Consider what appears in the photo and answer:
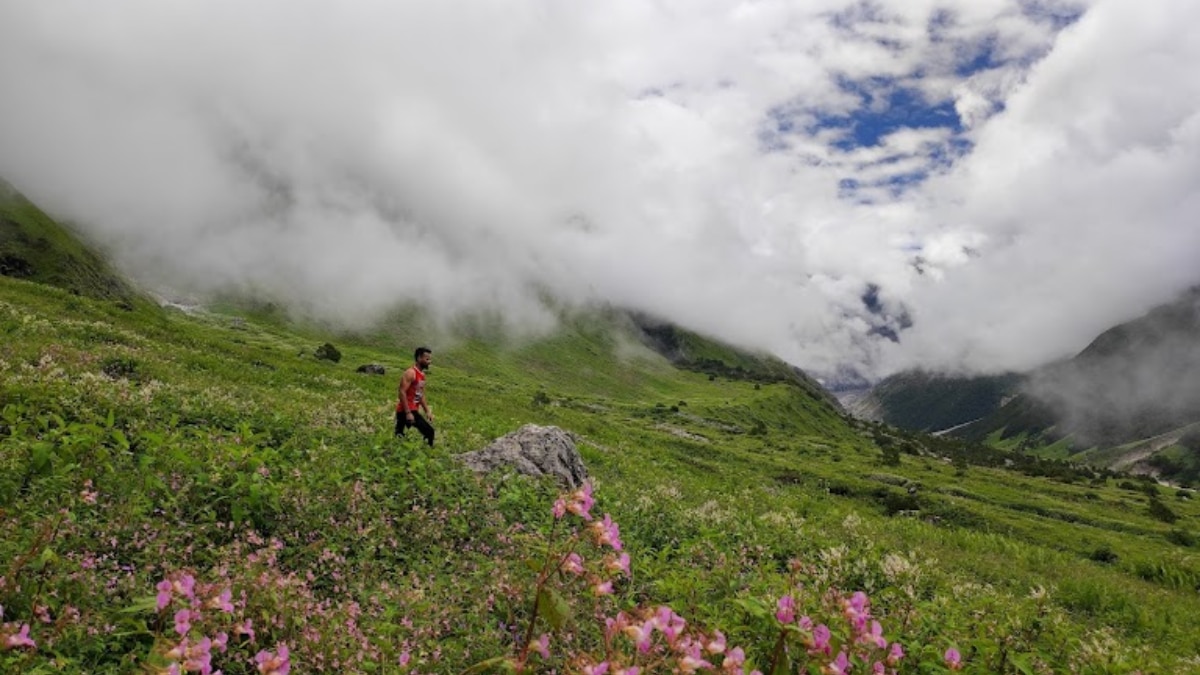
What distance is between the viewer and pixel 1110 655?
8.24m

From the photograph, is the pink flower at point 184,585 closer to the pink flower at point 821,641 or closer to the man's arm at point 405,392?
the pink flower at point 821,641

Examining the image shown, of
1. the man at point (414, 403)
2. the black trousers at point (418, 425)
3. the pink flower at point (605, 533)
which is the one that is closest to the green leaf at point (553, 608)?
the pink flower at point (605, 533)

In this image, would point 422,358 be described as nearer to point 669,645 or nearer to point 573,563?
point 573,563

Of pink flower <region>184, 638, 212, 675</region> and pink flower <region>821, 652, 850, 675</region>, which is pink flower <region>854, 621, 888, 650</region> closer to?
pink flower <region>821, 652, 850, 675</region>

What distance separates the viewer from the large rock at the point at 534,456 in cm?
1848

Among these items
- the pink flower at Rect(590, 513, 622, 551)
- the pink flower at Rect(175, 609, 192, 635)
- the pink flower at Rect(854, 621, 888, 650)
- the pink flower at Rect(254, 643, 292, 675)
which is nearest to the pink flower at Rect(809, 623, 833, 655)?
the pink flower at Rect(854, 621, 888, 650)

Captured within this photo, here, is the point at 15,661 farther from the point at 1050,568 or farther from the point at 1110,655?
the point at 1050,568

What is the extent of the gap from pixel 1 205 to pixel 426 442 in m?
181

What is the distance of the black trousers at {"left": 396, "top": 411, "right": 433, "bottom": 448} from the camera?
19406 mm

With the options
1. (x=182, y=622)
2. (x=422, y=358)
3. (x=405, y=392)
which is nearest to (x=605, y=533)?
(x=182, y=622)

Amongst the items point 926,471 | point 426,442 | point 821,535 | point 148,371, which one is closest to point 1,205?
point 148,371

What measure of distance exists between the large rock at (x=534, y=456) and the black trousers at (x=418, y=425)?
1438 millimetres

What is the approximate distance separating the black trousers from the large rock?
1438 millimetres

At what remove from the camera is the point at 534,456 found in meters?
19.8
